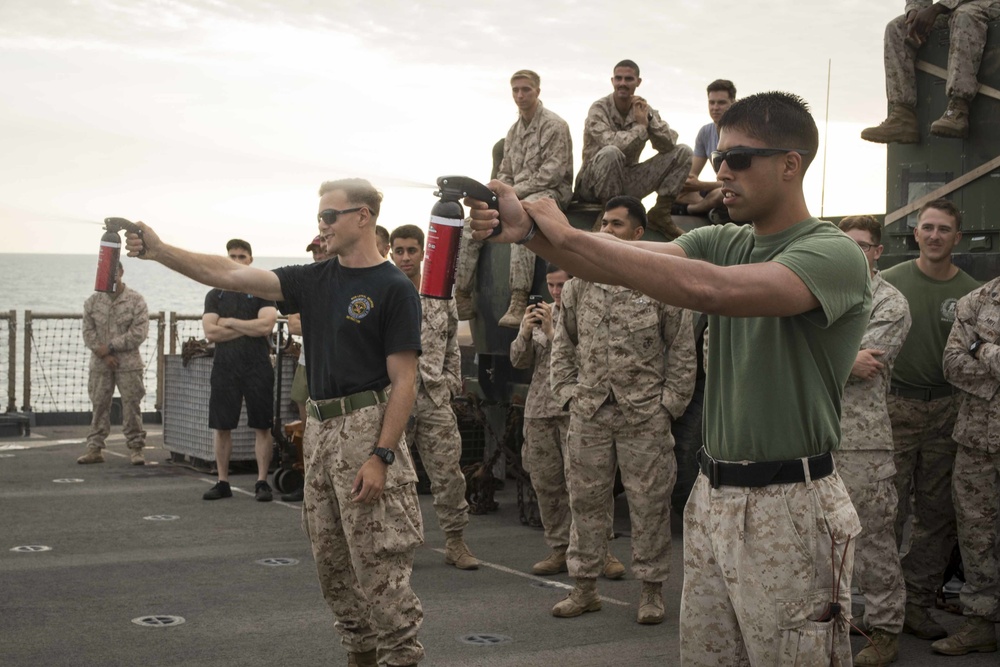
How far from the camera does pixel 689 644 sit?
3.05 metres

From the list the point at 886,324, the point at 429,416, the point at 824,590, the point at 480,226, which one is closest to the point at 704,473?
the point at 824,590

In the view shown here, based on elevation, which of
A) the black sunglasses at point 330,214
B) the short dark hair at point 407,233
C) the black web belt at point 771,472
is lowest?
the black web belt at point 771,472

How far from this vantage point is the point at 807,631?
2.91 metres

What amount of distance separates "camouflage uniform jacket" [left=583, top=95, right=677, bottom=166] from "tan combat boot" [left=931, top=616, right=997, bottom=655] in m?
4.55

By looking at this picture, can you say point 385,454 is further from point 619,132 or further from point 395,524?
point 619,132

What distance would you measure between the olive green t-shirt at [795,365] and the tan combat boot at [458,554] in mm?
4277

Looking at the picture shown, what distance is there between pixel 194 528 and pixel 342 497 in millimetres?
4356

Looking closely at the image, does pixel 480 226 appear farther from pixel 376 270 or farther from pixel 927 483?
pixel 927 483

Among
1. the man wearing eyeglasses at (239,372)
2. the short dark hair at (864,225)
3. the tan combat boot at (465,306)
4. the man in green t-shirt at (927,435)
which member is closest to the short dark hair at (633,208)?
the short dark hair at (864,225)

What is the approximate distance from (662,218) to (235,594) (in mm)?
4470

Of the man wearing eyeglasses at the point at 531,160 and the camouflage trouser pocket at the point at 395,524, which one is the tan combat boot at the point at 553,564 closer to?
the man wearing eyeglasses at the point at 531,160

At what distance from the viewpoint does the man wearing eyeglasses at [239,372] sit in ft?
31.2

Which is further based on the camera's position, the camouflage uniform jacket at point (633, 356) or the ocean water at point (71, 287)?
the ocean water at point (71, 287)

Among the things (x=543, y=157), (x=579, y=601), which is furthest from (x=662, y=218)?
(x=579, y=601)
